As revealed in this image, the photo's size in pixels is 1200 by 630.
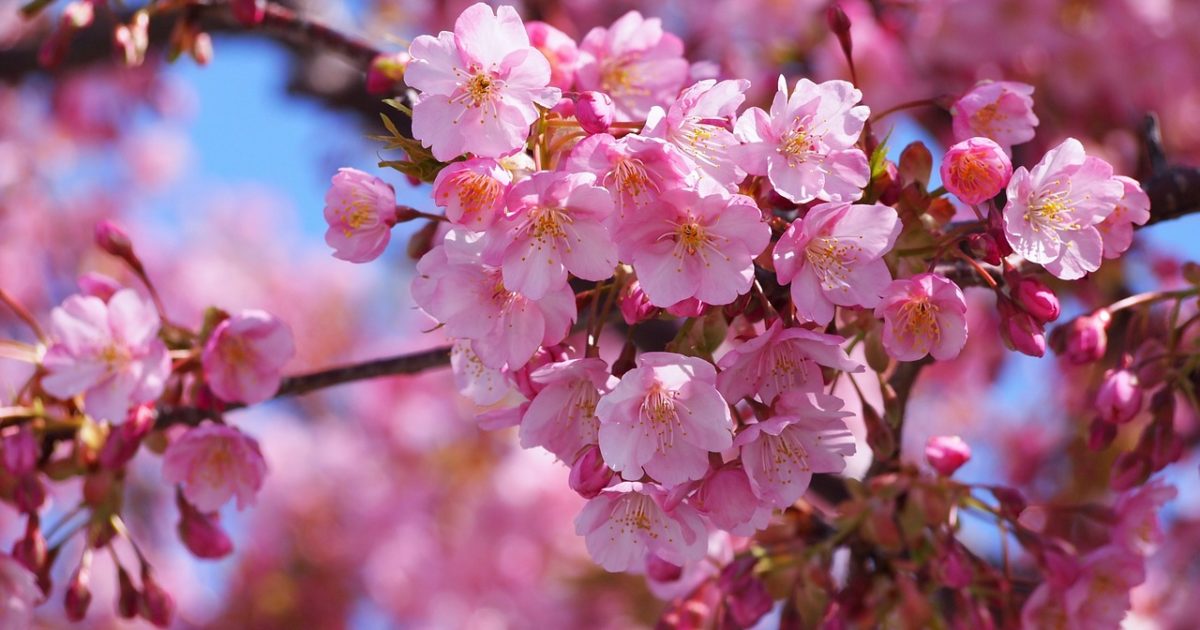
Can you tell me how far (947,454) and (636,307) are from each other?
548 millimetres

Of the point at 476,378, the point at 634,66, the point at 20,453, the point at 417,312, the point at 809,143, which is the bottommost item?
the point at 417,312

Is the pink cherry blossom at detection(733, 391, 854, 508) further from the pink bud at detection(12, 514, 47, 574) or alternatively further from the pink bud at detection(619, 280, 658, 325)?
the pink bud at detection(12, 514, 47, 574)

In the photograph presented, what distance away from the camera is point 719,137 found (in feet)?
3.72

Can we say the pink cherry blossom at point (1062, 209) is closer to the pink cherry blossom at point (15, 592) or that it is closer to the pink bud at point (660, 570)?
the pink bud at point (660, 570)

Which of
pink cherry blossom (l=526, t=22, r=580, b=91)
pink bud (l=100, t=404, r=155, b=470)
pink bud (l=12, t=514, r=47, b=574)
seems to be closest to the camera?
pink cherry blossom (l=526, t=22, r=580, b=91)

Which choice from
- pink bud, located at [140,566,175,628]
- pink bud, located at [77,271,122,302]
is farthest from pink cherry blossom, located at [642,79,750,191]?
pink bud, located at [140,566,175,628]

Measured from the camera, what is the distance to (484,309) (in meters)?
1.18

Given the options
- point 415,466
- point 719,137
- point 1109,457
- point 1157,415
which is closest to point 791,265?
point 719,137

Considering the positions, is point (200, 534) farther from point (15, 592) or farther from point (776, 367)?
point (776, 367)

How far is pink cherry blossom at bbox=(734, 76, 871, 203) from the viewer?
44.9 inches

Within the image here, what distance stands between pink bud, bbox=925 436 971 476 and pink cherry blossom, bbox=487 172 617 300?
60cm

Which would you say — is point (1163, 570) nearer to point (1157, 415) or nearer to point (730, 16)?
point (730, 16)

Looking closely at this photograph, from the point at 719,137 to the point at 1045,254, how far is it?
361 mm

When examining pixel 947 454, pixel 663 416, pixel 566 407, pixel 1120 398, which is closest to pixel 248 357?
pixel 566 407
